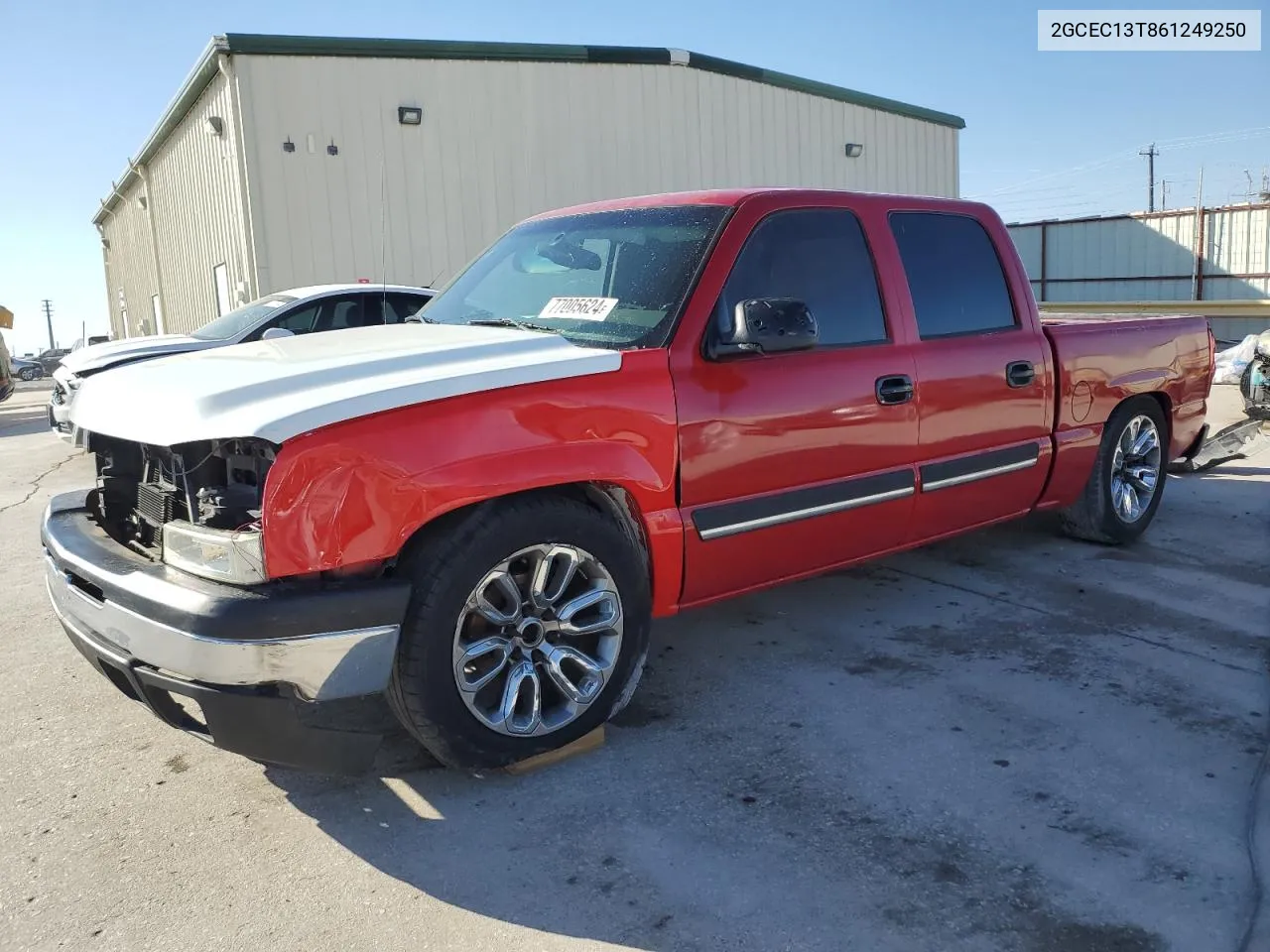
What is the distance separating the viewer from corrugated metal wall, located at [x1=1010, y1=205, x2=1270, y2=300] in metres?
22.7

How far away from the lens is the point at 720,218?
148 inches

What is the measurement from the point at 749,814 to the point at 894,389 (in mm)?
1898

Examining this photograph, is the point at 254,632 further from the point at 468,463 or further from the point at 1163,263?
the point at 1163,263

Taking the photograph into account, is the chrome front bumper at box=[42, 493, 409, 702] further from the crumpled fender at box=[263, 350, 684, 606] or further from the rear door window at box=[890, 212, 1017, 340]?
the rear door window at box=[890, 212, 1017, 340]

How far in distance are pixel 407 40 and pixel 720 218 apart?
35.9 ft

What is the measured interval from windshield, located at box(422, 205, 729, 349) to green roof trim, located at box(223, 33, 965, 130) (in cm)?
971

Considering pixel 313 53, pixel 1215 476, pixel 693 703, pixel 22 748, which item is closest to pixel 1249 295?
pixel 1215 476

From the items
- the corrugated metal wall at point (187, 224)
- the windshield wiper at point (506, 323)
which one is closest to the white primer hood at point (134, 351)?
the corrugated metal wall at point (187, 224)

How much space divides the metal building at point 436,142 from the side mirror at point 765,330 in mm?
8981

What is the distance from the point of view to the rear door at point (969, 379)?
4.32m

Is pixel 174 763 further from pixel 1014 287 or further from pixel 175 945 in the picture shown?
pixel 1014 287

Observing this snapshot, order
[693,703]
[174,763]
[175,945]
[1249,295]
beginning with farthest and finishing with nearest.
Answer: [1249,295], [693,703], [174,763], [175,945]

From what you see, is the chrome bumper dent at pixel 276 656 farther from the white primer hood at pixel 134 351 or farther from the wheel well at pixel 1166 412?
the white primer hood at pixel 134 351

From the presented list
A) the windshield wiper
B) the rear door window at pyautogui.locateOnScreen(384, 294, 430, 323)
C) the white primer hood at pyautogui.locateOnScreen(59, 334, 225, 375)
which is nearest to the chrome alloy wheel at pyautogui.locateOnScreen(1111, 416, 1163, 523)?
the windshield wiper
